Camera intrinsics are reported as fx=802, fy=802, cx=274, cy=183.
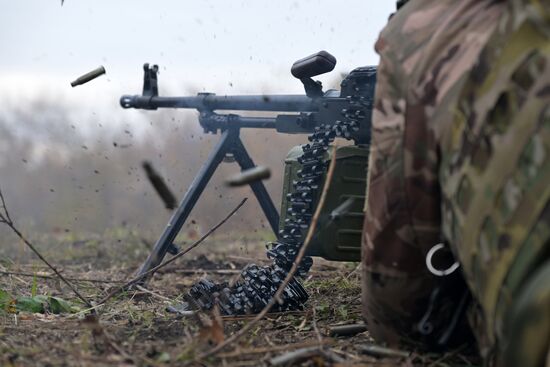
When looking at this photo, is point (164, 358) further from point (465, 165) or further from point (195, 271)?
point (195, 271)

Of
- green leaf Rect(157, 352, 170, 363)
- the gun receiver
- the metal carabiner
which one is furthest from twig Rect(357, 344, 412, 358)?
the gun receiver

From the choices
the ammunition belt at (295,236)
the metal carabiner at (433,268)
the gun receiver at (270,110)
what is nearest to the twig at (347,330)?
the ammunition belt at (295,236)

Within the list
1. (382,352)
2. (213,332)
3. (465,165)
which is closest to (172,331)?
(213,332)

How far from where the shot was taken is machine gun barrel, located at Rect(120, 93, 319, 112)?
4.99m

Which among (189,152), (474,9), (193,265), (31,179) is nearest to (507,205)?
(474,9)

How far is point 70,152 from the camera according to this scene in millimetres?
11078

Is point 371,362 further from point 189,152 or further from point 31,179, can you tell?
point 31,179

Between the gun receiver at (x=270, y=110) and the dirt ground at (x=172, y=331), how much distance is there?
0.54 m

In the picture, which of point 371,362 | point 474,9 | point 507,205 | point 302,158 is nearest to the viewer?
point 507,205

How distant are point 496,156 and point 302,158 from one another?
2459 mm

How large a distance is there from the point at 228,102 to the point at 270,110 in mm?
452

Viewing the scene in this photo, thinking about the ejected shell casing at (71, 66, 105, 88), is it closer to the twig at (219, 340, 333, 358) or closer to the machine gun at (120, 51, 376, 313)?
the machine gun at (120, 51, 376, 313)

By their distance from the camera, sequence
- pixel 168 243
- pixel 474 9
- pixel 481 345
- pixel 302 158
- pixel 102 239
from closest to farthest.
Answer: pixel 481 345
pixel 474 9
pixel 302 158
pixel 168 243
pixel 102 239

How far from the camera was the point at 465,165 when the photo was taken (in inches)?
86.4
